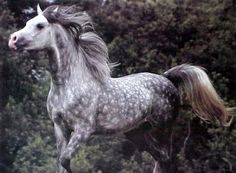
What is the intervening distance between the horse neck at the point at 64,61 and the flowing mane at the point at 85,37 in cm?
2

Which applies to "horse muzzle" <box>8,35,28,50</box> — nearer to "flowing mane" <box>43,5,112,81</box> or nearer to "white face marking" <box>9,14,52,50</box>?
"white face marking" <box>9,14,52,50</box>

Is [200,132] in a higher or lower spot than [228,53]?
lower

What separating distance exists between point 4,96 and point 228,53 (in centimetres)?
82

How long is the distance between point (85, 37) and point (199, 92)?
45 cm

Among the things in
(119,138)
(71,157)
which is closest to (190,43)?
(119,138)

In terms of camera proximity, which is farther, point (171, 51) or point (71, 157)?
point (171, 51)

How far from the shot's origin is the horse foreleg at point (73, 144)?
2027 millimetres

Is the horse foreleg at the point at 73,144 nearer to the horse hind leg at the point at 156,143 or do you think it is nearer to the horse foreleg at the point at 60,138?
the horse foreleg at the point at 60,138

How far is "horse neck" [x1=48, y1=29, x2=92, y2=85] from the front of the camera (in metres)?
2.04

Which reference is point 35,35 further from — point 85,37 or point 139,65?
point 139,65

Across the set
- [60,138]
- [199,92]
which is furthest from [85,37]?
[199,92]

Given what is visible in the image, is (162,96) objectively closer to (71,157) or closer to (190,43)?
(190,43)

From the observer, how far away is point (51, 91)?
208cm

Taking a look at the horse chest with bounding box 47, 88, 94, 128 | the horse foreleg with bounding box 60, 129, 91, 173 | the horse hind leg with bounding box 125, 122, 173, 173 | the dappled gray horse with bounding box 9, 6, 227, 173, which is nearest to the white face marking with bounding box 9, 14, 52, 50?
the dappled gray horse with bounding box 9, 6, 227, 173
